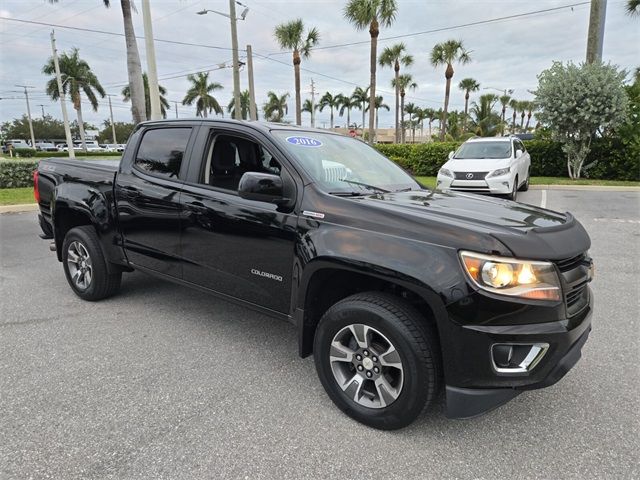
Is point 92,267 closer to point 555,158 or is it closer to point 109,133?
point 555,158

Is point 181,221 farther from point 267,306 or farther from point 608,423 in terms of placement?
point 608,423

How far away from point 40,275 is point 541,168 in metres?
18.3

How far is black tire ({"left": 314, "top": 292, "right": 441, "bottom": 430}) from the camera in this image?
230 centimetres

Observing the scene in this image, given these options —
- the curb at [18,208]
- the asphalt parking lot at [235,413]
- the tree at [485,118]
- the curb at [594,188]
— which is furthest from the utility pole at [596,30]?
the tree at [485,118]

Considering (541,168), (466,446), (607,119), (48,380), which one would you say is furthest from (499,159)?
(48,380)

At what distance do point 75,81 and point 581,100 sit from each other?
41.6 metres

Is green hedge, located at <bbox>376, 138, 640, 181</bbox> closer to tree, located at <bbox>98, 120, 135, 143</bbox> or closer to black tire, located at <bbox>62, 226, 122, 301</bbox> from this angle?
black tire, located at <bbox>62, 226, 122, 301</bbox>

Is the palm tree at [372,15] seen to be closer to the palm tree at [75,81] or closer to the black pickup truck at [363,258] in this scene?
the black pickup truck at [363,258]

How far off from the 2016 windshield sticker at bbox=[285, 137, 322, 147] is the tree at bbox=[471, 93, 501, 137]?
159 feet

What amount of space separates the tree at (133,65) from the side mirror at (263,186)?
15868mm

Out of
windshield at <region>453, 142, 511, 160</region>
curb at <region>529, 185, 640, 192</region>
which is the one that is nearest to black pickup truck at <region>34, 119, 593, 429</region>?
windshield at <region>453, 142, 511, 160</region>

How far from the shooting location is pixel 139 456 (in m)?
2.30

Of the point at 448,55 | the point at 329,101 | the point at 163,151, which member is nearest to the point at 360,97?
the point at 329,101

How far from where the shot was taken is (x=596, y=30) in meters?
16.5
